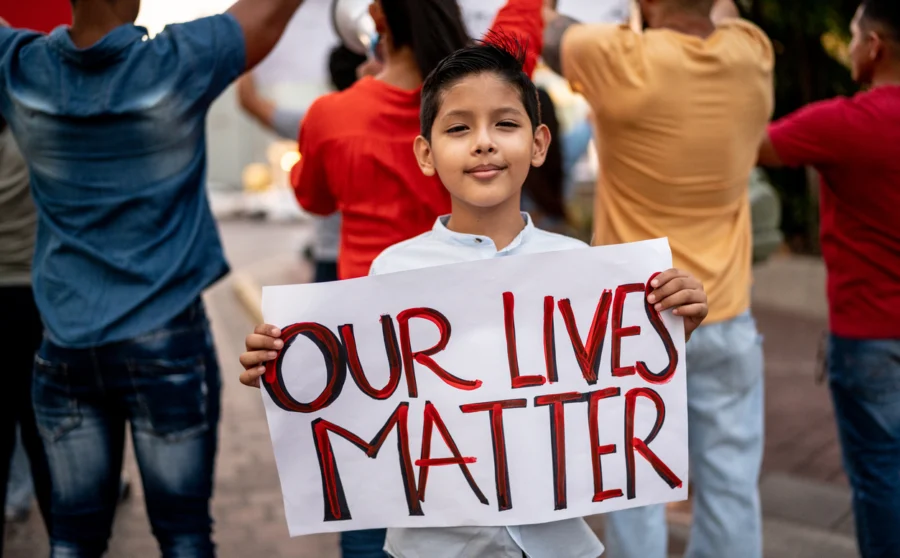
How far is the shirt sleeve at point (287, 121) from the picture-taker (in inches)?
149

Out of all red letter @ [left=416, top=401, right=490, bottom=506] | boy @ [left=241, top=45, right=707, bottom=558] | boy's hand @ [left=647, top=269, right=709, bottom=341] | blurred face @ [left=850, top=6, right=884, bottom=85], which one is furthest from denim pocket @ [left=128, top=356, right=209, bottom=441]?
blurred face @ [left=850, top=6, right=884, bottom=85]

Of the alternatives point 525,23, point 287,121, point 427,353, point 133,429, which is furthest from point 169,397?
point 287,121

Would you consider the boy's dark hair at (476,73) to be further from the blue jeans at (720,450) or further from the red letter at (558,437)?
the blue jeans at (720,450)

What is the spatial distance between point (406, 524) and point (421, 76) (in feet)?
3.59

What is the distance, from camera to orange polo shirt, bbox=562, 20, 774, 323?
2.58 metres

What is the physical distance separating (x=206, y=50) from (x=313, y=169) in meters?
0.40

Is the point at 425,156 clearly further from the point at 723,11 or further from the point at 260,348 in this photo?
the point at 723,11

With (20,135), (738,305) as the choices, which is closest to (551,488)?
(738,305)

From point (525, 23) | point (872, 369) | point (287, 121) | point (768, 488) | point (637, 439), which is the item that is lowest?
point (768, 488)

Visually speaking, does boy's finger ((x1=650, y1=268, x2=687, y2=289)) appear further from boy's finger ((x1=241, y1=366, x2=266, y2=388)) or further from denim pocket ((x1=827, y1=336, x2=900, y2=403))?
denim pocket ((x1=827, y1=336, x2=900, y2=403))

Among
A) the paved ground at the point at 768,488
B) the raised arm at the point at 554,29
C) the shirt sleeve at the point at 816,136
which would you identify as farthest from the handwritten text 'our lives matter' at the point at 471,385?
the paved ground at the point at 768,488

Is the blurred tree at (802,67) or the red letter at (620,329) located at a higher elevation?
the red letter at (620,329)

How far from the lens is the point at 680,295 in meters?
1.95

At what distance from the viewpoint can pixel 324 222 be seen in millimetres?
4301
